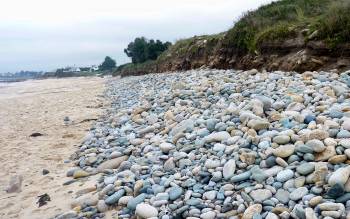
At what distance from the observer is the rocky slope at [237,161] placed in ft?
11.3

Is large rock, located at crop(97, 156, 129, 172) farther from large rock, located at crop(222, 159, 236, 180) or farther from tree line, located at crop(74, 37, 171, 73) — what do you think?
tree line, located at crop(74, 37, 171, 73)

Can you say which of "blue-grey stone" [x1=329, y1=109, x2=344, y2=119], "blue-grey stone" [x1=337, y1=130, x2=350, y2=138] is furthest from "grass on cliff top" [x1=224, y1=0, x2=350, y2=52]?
"blue-grey stone" [x1=337, y1=130, x2=350, y2=138]

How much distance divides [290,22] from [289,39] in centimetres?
163

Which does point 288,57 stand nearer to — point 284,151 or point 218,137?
point 218,137

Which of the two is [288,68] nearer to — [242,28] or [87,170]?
[242,28]

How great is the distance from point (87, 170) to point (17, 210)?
1.26 m

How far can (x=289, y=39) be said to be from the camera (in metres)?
9.96

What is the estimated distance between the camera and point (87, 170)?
5.82 meters

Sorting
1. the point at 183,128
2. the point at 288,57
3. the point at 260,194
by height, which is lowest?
the point at 260,194

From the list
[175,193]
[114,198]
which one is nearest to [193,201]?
[175,193]

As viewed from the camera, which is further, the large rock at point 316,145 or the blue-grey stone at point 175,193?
the blue-grey stone at point 175,193

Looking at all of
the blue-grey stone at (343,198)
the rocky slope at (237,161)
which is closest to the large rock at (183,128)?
the rocky slope at (237,161)

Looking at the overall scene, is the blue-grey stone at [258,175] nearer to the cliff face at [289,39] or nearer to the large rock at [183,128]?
the large rock at [183,128]

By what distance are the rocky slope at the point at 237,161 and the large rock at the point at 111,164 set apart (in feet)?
0.05
